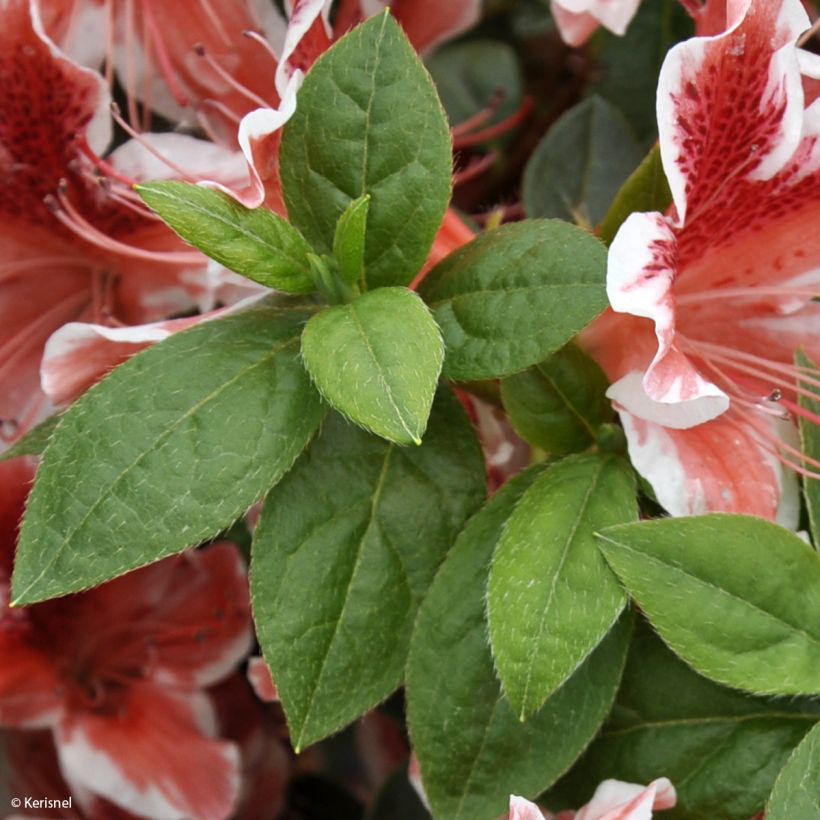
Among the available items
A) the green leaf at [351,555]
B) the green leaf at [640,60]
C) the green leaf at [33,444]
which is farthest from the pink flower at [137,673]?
the green leaf at [640,60]

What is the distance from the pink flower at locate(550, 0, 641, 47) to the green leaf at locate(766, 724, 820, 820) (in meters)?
0.45

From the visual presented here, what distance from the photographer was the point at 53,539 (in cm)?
63

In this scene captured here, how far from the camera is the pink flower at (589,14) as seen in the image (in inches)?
30.0

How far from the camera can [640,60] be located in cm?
122

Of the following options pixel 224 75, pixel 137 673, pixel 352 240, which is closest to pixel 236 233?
pixel 352 240

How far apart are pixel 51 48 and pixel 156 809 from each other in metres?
0.60

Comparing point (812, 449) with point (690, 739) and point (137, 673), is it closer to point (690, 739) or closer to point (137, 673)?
point (690, 739)

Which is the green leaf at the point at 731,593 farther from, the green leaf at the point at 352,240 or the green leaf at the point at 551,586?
the green leaf at the point at 352,240

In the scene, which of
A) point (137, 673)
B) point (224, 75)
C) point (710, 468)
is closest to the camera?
point (710, 468)

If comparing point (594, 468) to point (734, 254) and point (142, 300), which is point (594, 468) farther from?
point (142, 300)

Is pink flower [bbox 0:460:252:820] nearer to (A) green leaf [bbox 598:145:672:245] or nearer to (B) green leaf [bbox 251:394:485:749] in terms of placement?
(B) green leaf [bbox 251:394:485:749]

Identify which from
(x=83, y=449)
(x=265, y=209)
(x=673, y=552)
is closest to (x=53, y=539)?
(x=83, y=449)

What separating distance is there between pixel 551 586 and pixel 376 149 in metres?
0.26

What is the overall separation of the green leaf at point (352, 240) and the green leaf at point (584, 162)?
0.41 m
